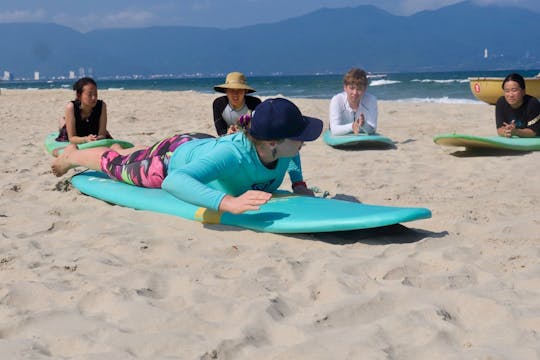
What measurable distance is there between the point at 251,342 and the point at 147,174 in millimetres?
2379

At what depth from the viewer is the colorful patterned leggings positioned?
403cm

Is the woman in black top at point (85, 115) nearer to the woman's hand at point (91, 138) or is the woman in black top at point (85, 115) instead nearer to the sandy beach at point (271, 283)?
the woman's hand at point (91, 138)

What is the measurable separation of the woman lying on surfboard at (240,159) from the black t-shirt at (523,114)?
3404mm

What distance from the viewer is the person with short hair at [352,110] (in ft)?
22.2

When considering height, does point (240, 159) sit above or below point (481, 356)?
above

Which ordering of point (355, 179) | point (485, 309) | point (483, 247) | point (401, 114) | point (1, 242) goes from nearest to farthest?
point (485, 309) → point (483, 247) → point (1, 242) → point (355, 179) → point (401, 114)

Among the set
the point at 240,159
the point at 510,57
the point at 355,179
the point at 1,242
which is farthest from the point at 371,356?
the point at 510,57

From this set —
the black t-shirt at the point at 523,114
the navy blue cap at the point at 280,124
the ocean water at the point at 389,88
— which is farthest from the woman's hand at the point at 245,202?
the ocean water at the point at 389,88

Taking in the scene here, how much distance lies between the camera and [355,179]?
5.14 metres

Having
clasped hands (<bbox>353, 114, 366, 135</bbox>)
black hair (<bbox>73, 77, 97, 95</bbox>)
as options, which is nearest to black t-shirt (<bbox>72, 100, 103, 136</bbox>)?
black hair (<bbox>73, 77, 97, 95</bbox>)

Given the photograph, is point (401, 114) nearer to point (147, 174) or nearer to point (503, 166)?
point (503, 166)

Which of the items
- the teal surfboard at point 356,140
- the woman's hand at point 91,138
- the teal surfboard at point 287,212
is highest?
the woman's hand at point 91,138

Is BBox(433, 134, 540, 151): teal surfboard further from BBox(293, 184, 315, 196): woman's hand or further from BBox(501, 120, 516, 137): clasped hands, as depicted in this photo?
A: BBox(293, 184, 315, 196): woman's hand

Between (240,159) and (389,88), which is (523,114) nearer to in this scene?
(240,159)
